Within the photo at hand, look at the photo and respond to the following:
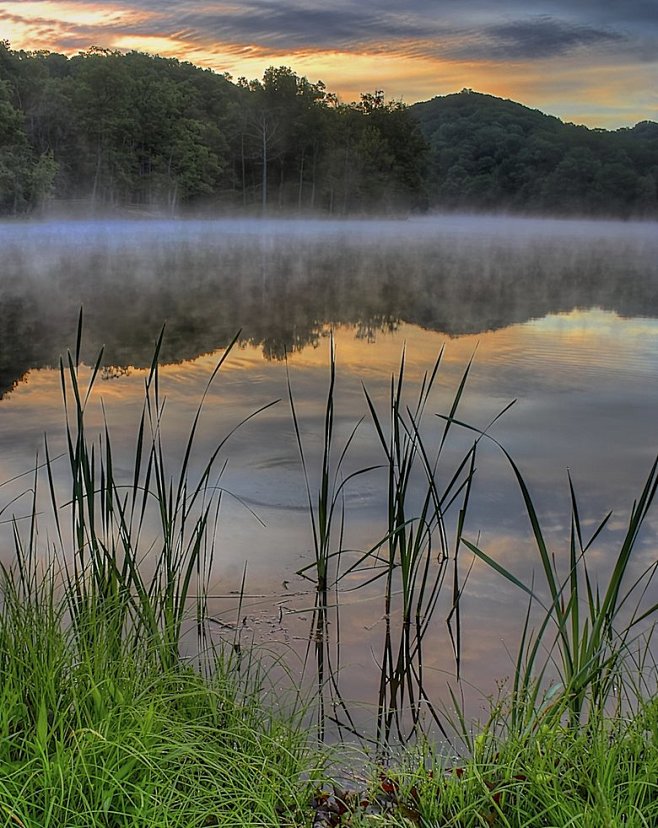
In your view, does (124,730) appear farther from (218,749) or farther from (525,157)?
(525,157)

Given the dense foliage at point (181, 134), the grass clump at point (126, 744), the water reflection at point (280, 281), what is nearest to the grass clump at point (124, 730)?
the grass clump at point (126, 744)

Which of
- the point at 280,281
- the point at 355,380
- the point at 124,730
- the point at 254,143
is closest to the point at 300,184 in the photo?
the point at 254,143

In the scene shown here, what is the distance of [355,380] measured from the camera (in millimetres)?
6715

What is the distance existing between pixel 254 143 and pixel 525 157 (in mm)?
5319

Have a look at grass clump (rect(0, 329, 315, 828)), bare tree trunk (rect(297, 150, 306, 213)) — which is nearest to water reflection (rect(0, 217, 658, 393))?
bare tree trunk (rect(297, 150, 306, 213))

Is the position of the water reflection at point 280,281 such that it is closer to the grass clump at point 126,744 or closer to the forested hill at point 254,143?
the forested hill at point 254,143

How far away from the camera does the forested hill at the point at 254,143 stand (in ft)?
61.5

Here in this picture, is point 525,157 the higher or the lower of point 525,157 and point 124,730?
the higher

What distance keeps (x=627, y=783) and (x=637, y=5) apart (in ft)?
62.3

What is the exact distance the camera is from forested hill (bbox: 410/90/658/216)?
18594 mm

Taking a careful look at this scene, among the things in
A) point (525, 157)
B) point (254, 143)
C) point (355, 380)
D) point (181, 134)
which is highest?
point (181, 134)

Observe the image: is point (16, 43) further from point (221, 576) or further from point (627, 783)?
point (627, 783)

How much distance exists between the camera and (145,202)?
20.7m

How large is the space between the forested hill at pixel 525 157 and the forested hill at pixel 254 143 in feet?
0.10
